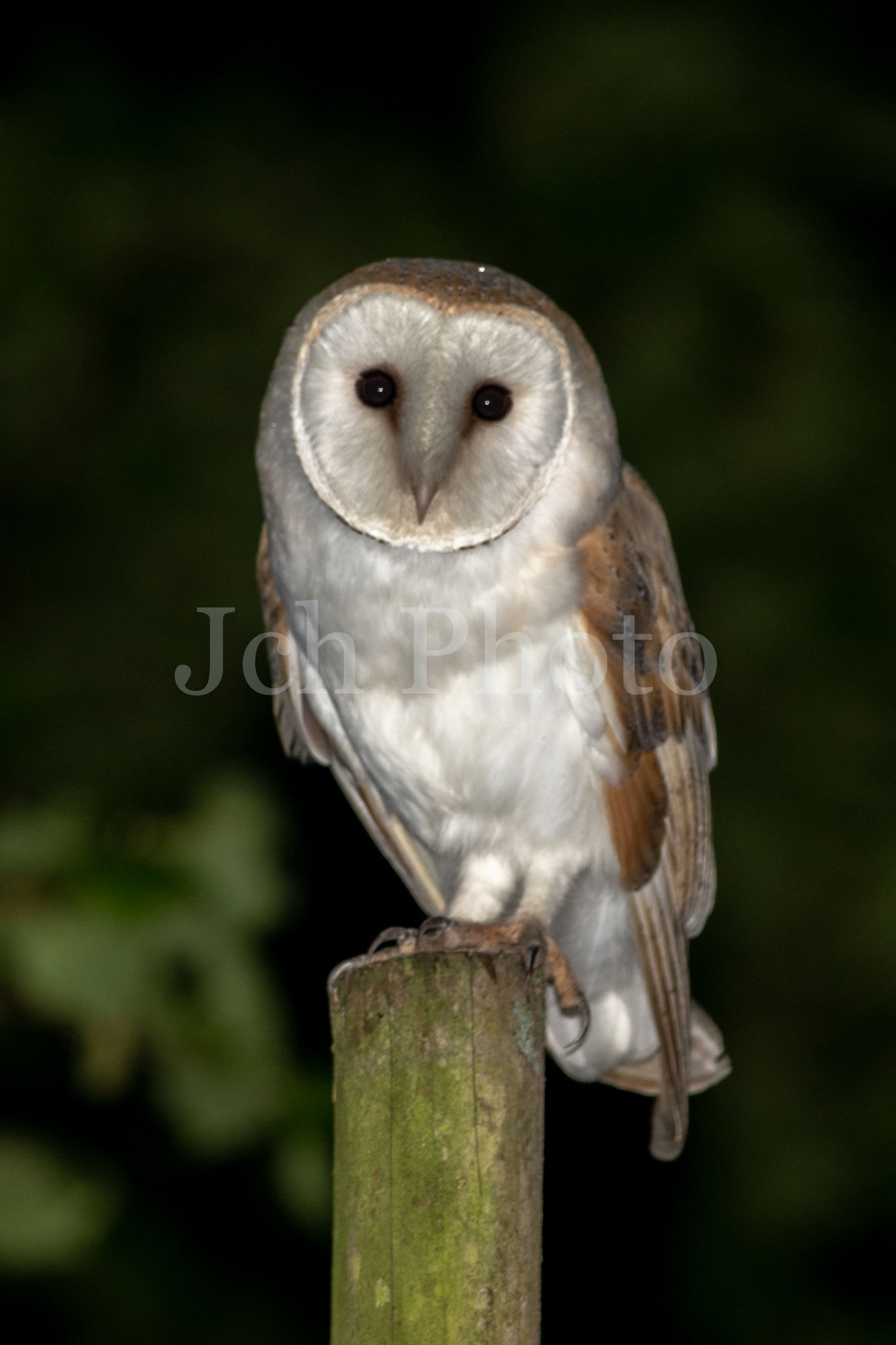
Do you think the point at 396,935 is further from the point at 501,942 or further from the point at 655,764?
the point at 655,764

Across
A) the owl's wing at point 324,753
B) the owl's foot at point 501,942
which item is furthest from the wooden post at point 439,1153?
the owl's wing at point 324,753

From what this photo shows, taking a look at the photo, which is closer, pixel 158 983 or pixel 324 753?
pixel 158 983

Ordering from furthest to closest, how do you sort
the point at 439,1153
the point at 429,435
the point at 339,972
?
the point at 429,435 → the point at 339,972 → the point at 439,1153

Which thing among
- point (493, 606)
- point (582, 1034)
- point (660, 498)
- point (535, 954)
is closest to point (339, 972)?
point (535, 954)

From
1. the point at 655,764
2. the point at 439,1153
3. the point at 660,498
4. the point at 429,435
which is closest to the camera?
the point at 439,1153

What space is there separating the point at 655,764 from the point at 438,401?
0.83 metres

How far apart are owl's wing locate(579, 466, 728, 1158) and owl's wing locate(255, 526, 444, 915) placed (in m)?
0.59

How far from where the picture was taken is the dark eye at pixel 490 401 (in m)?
2.90

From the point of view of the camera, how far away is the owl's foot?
9.57ft

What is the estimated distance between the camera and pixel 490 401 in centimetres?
291

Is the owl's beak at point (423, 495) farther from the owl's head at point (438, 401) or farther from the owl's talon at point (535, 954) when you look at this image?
the owl's talon at point (535, 954)

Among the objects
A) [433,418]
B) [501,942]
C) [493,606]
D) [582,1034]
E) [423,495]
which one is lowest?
[582,1034]

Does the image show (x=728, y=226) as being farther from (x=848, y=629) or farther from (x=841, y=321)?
(x=848, y=629)

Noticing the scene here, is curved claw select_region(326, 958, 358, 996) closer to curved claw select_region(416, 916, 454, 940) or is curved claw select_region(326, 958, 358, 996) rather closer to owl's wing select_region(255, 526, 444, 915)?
curved claw select_region(416, 916, 454, 940)
